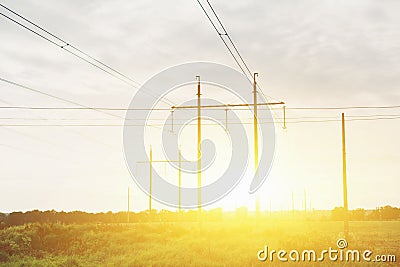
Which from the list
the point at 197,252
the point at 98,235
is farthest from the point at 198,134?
the point at 98,235

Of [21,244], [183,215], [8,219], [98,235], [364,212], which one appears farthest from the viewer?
[364,212]

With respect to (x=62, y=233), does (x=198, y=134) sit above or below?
above

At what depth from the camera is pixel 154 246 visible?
117 ft

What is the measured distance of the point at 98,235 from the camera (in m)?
42.4

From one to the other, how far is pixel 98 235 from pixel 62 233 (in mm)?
3177

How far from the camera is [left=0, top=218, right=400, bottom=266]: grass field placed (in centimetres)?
2753

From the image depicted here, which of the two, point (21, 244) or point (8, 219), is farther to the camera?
A: point (8, 219)

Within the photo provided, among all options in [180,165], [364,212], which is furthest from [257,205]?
[364,212]

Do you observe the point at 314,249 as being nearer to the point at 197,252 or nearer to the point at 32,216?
the point at 197,252

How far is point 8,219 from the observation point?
74938 mm

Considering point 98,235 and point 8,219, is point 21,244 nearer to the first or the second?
point 98,235

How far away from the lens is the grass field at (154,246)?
2753 centimetres

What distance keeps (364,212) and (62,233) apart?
122m

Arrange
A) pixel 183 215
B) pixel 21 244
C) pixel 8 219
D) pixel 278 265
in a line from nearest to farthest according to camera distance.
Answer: pixel 278 265 → pixel 21 244 → pixel 8 219 → pixel 183 215
